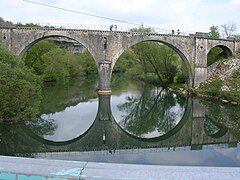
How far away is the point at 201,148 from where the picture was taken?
15.0m

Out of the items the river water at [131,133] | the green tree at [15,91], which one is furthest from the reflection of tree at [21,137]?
the green tree at [15,91]

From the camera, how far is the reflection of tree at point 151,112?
775 inches

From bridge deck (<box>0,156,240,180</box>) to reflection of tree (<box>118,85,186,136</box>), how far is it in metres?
16.3

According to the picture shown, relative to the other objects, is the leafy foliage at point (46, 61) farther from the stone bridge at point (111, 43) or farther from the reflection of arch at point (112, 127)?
the reflection of arch at point (112, 127)

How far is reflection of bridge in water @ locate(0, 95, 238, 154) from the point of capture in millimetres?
14227

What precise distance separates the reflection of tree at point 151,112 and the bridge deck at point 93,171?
1632 centimetres

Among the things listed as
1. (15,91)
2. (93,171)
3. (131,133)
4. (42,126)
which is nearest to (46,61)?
(42,126)

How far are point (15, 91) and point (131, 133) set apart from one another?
24.7 ft

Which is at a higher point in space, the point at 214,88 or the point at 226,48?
the point at 226,48

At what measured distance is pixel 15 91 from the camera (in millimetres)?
15922

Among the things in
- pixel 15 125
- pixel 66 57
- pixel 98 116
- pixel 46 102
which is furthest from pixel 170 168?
pixel 66 57

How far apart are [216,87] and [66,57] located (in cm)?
2725

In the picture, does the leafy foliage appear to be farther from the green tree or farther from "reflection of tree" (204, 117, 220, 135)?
"reflection of tree" (204, 117, 220, 135)

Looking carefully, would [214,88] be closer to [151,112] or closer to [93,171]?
[151,112]
